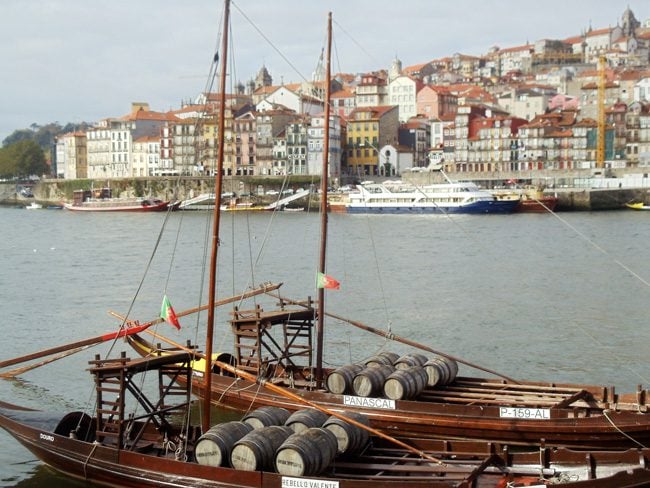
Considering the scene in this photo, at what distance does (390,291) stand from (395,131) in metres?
81.2

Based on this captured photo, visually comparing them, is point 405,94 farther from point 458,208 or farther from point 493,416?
point 493,416

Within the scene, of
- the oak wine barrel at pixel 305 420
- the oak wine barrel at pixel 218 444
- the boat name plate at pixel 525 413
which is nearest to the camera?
the oak wine barrel at pixel 218 444

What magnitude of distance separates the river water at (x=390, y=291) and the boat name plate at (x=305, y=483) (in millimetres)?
4949

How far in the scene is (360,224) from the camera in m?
78.4

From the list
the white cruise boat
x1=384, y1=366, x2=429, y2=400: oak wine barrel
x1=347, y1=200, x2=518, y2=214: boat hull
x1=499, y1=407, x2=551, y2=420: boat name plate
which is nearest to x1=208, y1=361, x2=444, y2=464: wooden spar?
x1=384, y1=366, x2=429, y2=400: oak wine barrel

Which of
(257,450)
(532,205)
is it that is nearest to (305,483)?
(257,450)

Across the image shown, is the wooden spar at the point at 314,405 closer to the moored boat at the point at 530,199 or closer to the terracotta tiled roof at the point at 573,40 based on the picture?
the moored boat at the point at 530,199

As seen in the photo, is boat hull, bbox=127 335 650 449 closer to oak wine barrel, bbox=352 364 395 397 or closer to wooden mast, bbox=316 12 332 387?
oak wine barrel, bbox=352 364 395 397

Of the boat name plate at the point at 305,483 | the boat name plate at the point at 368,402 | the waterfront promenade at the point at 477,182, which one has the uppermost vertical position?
the waterfront promenade at the point at 477,182

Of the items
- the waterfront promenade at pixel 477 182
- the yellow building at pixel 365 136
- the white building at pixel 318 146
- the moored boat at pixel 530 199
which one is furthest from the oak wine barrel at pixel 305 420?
the yellow building at pixel 365 136

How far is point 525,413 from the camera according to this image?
54.6 feet

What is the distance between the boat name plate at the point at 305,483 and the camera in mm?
13117

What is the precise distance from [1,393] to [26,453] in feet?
15.2

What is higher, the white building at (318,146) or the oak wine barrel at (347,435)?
the white building at (318,146)
